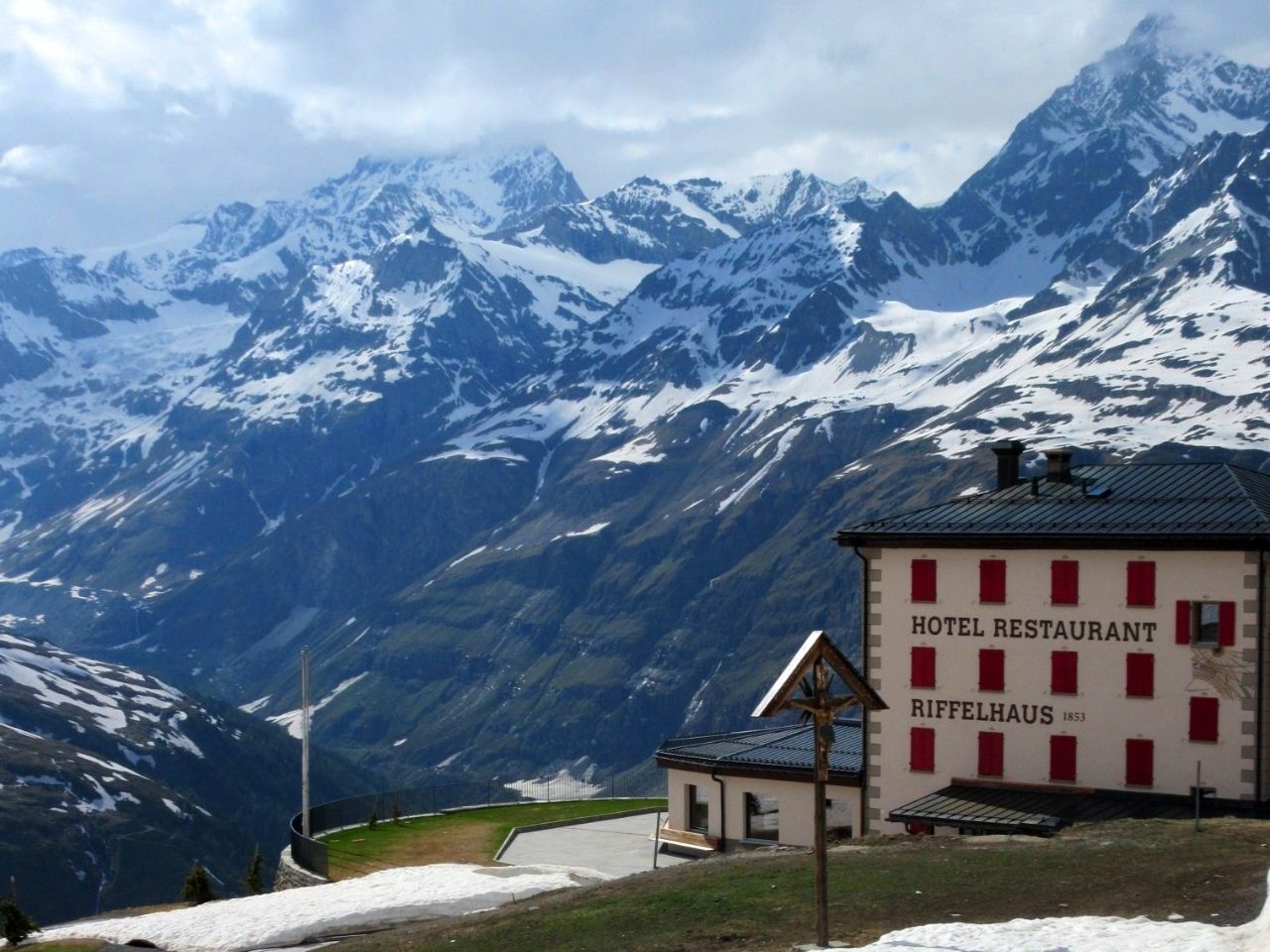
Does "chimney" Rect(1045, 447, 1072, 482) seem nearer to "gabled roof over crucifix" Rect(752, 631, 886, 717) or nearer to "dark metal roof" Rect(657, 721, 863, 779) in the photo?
"dark metal roof" Rect(657, 721, 863, 779)

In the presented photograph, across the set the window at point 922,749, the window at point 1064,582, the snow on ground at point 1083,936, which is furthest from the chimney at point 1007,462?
the snow on ground at point 1083,936

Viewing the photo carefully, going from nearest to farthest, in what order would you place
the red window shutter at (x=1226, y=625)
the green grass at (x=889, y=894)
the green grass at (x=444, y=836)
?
the green grass at (x=889, y=894), the red window shutter at (x=1226, y=625), the green grass at (x=444, y=836)

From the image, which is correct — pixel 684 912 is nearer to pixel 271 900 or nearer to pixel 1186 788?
pixel 271 900

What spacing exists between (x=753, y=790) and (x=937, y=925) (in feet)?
124

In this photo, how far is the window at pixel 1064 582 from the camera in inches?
2451

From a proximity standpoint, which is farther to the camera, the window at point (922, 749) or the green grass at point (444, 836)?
the green grass at point (444, 836)

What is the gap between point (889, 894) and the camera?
3778 cm

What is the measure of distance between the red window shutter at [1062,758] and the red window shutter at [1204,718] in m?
4.52

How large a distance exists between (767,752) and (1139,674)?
57.4 feet

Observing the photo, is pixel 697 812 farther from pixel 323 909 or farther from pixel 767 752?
pixel 323 909

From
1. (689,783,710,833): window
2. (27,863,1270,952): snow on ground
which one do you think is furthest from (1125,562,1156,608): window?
(27,863,1270,952): snow on ground

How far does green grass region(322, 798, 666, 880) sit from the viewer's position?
68500mm

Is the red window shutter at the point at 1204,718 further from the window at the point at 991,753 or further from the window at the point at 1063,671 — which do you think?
the window at the point at 991,753

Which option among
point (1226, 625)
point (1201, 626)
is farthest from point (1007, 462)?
point (1226, 625)
